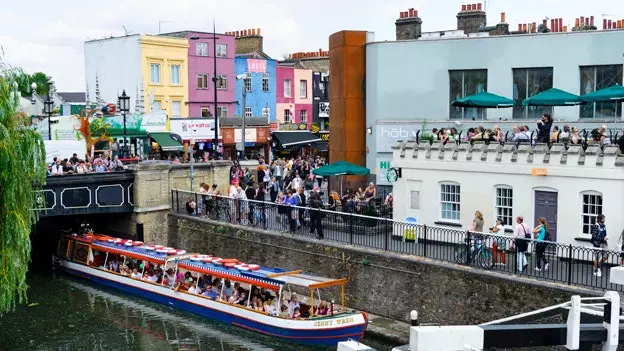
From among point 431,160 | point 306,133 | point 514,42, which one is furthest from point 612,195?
point 306,133

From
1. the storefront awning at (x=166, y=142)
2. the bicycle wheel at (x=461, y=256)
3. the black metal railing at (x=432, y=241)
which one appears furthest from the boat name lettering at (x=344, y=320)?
the storefront awning at (x=166, y=142)

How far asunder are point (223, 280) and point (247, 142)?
28.3 meters

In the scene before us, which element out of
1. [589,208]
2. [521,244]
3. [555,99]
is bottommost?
[521,244]

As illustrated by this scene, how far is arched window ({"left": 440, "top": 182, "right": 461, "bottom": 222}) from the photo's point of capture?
26359 mm

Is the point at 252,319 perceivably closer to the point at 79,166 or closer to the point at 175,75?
the point at 79,166

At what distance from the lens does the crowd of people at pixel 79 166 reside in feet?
109

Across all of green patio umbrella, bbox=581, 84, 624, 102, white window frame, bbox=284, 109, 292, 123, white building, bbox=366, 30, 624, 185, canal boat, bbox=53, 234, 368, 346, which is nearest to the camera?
canal boat, bbox=53, 234, 368, 346

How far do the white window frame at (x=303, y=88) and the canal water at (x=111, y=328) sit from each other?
111 ft

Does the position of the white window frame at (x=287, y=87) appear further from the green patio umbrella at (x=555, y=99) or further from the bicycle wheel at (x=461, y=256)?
the bicycle wheel at (x=461, y=256)

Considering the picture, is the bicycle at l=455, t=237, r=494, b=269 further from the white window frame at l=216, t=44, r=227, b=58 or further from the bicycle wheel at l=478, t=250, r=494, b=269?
the white window frame at l=216, t=44, r=227, b=58

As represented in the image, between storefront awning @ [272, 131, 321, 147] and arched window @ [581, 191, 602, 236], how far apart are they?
34.4 m

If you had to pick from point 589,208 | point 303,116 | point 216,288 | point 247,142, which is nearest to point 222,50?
point 247,142

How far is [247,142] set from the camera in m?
54.4

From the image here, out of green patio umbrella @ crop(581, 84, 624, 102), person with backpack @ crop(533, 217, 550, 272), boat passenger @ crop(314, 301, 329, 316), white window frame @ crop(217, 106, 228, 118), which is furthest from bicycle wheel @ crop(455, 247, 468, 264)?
white window frame @ crop(217, 106, 228, 118)
